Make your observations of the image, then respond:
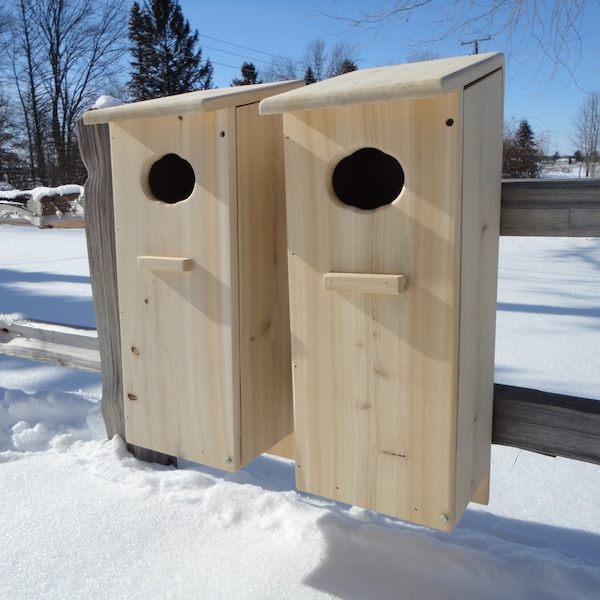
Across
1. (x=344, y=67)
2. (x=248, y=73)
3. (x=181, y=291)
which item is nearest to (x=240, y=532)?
(x=181, y=291)

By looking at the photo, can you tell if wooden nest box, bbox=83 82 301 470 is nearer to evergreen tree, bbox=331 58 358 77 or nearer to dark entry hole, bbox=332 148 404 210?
dark entry hole, bbox=332 148 404 210

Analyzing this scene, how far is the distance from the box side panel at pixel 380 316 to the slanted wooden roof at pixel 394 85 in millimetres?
55

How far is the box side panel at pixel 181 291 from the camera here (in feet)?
5.33

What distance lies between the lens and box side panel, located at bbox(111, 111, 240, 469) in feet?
5.33

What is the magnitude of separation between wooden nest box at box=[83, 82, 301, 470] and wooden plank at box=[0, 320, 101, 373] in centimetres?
89

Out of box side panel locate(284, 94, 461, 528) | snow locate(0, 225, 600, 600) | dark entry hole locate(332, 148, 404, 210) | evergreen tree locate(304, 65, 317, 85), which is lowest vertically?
snow locate(0, 225, 600, 600)

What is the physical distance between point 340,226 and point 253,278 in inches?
14.1

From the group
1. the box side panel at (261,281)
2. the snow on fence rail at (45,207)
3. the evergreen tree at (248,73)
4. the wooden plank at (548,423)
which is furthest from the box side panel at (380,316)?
the evergreen tree at (248,73)

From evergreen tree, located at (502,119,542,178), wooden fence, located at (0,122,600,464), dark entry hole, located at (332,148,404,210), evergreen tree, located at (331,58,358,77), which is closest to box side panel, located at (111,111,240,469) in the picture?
dark entry hole, located at (332,148,404,210)

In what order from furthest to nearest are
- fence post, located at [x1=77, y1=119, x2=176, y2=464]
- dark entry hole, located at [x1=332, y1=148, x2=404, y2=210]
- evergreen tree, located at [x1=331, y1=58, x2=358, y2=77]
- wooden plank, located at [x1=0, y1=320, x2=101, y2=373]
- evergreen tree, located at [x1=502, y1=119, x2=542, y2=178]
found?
1. evergreen tree, located at [x1=331, y1=58, x2=358, y2=77]
2. evergreen tree, located at [x1=502, y1=119, x2=542, y2=178]
3. wooden plank, located at [x1=0, y1=320, x2=101, y2=373]
4. fence post, located at [x1=77, y1=119, x2=176, y2=464]
5. dark entry hole, located at [x1=332, y1=148, x2=404, y2=210]

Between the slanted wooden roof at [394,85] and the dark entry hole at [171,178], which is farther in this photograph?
the dark entry hole at [171,178]

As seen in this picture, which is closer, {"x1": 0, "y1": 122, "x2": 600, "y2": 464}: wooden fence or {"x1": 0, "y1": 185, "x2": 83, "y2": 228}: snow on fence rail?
{"x1": 0, "y1": 122, "x2": 600, "y2": 464}: wooden fence

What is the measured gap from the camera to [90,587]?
1716mm

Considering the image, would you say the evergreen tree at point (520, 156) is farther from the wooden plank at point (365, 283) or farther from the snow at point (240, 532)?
the wooden plank at point (365, 283)
